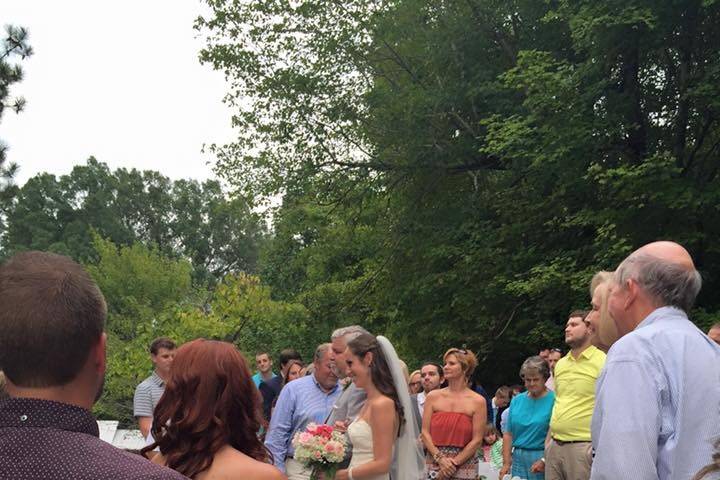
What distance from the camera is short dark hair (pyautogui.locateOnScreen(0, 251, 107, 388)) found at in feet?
6.79

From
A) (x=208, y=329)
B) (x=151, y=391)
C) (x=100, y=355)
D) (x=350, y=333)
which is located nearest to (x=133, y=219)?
(x=208, y=329)

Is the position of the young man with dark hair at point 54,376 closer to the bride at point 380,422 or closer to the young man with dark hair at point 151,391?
the bride at point 380,422

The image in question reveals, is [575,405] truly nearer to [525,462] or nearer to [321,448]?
[525,462]

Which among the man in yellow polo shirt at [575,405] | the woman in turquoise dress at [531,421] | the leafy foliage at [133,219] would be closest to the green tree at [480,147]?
A: the woman in turquoise dress at [531,421]

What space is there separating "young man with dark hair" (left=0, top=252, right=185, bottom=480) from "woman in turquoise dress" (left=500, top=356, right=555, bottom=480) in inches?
338

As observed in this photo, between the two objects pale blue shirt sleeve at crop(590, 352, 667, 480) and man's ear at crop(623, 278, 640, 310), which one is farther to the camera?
man's ear at crop(623, 278, 640, 310)

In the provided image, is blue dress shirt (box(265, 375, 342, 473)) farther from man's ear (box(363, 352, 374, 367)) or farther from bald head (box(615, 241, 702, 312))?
bald head (box(615, 241, 702, 312))

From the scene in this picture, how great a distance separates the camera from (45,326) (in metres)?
2.07

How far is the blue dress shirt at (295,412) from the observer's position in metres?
8.68

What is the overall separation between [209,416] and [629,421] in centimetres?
158

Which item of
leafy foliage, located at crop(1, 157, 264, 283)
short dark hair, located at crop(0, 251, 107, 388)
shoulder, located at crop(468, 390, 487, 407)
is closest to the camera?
short dark hair, located at crop(0, 251, 107, 388)

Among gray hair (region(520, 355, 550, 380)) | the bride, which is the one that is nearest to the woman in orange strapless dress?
gray hair (region(520, 355, 550, 380))

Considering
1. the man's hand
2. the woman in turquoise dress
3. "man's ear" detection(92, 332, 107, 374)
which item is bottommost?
the man's hand

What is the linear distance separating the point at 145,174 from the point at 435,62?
223ft
